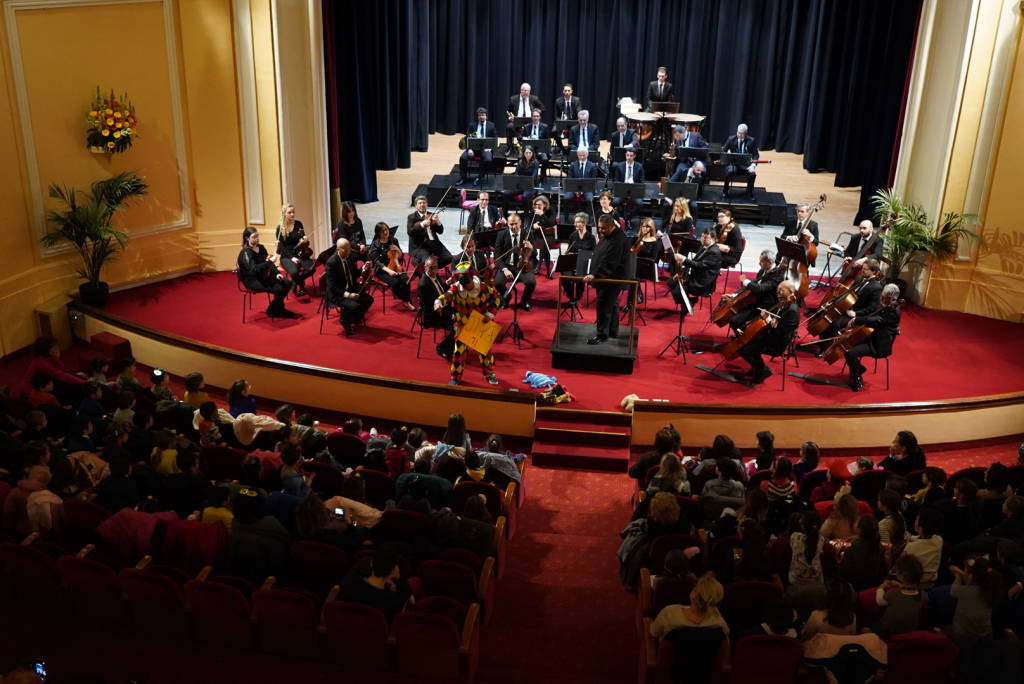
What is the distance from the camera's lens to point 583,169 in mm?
14562

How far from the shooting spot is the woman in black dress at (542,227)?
11.6 m

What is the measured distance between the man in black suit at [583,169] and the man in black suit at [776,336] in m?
5.16

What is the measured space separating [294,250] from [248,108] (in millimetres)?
2102

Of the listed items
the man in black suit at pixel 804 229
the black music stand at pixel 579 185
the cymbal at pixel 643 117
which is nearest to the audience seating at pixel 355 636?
the man in black suit at pixel 804 229

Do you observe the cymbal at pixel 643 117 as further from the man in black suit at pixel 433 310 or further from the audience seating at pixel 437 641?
the audience seating at pixel 437 641

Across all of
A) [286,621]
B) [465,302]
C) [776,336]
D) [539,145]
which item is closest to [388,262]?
[465,302]

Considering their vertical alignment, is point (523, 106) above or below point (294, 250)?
above

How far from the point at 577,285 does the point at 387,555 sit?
645 cm

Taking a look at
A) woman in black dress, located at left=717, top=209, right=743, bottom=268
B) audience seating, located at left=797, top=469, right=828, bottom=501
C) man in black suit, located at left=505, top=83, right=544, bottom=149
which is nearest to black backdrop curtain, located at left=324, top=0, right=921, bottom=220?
man in black suit, located at left=505, top=83, right=544, bottom=149

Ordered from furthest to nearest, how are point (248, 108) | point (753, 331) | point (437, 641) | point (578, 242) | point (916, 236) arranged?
1. point (248, 108)
2. point (916, 236)
3. point (578, 242)
4. point (753, 331)
5. point (437, 641)

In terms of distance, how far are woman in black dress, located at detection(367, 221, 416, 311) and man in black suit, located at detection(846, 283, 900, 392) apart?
15.9 feet

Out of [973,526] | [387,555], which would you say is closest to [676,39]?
[973,526]

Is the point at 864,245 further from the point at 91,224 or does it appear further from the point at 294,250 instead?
the point at 91,224

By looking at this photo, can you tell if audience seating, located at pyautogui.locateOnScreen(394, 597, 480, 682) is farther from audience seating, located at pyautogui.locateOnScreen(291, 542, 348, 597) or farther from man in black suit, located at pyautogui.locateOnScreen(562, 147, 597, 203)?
man in black suit, located at pyautogui.locateOnScreen(562, 147, 597, 203)
